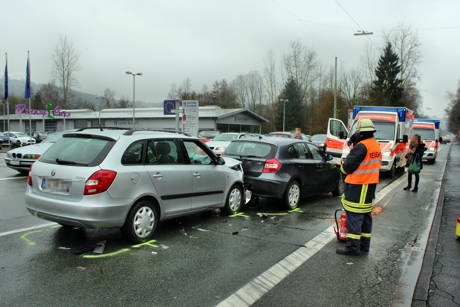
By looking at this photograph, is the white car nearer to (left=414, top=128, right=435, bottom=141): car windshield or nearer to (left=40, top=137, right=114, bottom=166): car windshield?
(left=40, top=137, right=114, bottom=166): car windshield

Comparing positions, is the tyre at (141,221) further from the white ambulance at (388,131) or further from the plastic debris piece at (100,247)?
the white ambulance at (388,131)

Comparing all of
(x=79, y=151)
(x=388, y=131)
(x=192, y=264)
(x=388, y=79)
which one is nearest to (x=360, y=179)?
(x=192, y=264)

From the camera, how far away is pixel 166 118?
4500cm

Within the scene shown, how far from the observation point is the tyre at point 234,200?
722cm

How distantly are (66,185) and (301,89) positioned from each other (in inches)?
→ 2495

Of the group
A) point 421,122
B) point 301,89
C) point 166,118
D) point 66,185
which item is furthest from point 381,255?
point 301,89

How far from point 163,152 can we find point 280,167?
289 centimetres

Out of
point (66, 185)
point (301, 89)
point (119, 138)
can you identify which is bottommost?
point (66, 185)

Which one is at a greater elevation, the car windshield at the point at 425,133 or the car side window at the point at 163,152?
the car windshield at the point at 425,133

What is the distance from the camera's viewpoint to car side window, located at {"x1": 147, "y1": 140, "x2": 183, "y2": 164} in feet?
18.3

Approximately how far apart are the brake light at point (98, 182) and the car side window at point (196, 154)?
170 centimetres

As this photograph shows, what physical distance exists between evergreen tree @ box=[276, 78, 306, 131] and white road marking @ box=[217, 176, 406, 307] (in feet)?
194

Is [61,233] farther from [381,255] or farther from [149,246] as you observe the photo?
[381,255]

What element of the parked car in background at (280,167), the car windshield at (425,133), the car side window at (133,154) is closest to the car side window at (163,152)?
the car side window at (133,154)
